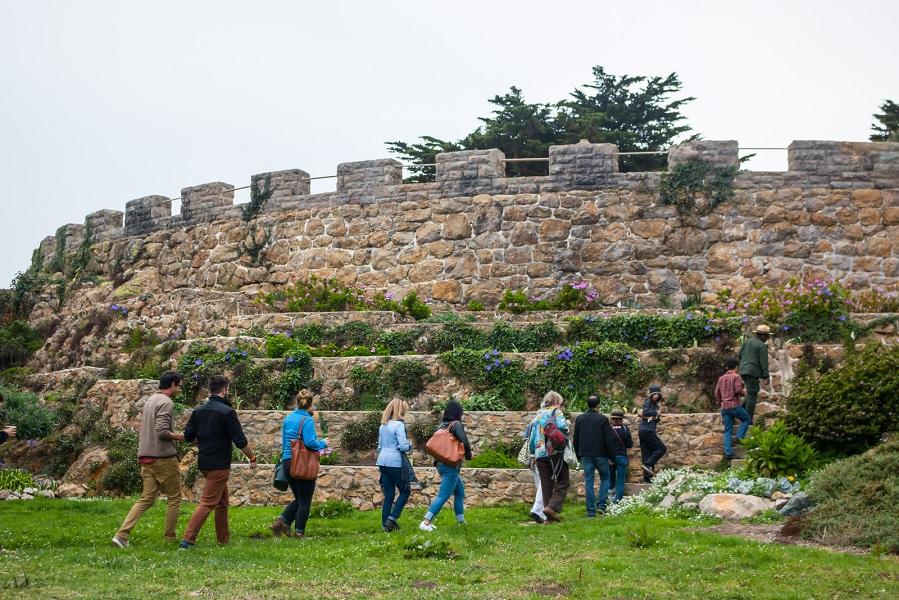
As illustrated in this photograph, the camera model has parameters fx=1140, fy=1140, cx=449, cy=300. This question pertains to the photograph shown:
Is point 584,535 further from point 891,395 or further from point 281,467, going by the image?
point 891,395

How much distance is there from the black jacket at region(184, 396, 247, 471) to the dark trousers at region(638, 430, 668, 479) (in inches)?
220

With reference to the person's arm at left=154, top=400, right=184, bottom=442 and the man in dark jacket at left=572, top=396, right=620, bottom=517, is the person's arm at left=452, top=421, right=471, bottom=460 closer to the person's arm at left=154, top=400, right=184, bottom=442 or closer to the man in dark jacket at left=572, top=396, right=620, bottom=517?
the man in dark jacket at left=572, top=396, right=620, bottom=517

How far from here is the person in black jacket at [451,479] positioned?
37.5 feet

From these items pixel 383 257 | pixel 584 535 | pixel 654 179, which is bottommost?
pixel 584 535

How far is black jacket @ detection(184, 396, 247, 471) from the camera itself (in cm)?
1076

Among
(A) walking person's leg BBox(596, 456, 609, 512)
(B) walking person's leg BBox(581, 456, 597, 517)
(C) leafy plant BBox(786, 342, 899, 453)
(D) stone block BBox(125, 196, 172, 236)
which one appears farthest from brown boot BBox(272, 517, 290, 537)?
(D) stone block BBox(125, 196, 172, 236)

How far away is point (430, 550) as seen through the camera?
9961 mm

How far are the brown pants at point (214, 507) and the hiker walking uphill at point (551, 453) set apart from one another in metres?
3.50

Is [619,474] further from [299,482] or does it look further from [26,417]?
[26,417]

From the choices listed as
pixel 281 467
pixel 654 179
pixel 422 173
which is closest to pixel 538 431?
pixel 281 467

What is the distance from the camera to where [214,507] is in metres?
10.8

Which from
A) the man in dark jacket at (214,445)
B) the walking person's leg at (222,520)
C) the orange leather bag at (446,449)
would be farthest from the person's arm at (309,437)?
the orange leather bag at (446,449)

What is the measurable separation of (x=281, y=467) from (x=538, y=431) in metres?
2.87

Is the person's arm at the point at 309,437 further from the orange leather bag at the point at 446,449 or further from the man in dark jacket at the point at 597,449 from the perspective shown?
the man in dark jacket at the point at 597,449
